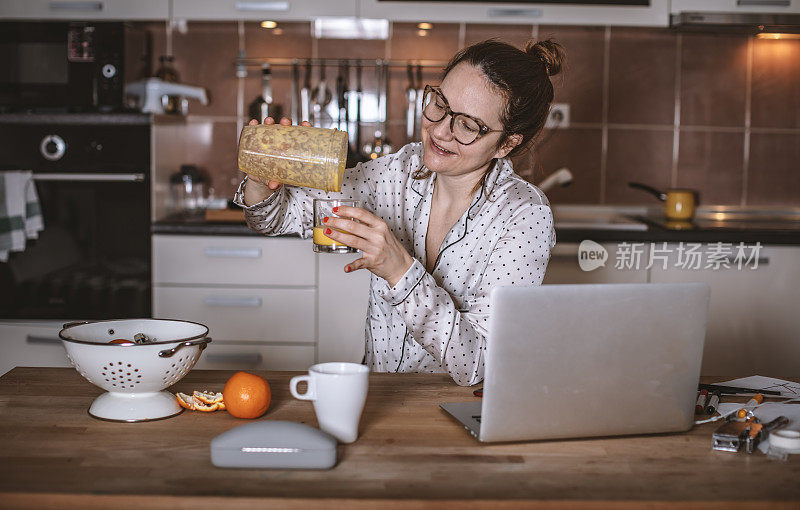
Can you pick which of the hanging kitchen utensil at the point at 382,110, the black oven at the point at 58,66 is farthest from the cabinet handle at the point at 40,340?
the hanging kitchen utensil at the point at 382,110

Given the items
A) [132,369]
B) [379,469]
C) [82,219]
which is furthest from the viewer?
[82,219]

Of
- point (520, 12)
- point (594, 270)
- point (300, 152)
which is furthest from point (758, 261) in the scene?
point (300, 152)

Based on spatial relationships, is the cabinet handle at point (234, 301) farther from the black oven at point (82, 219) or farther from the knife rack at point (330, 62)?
the knife rack at point (330, 62)

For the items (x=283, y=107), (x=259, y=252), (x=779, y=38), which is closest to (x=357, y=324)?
(x=259, y=252)

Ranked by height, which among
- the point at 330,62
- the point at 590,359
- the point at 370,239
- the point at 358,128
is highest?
the point at 330,62

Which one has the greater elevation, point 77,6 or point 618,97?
point 77,6

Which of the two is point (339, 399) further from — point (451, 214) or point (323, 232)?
point (451, 214)

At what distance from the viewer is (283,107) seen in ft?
10.6

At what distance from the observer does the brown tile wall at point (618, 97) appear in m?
3.16

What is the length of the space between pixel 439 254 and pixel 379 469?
28.9 inches

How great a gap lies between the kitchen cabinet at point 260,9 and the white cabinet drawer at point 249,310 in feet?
3.28

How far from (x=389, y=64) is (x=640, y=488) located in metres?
2.47

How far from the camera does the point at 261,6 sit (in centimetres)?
286

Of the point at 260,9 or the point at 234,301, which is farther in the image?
the point at 260,9
